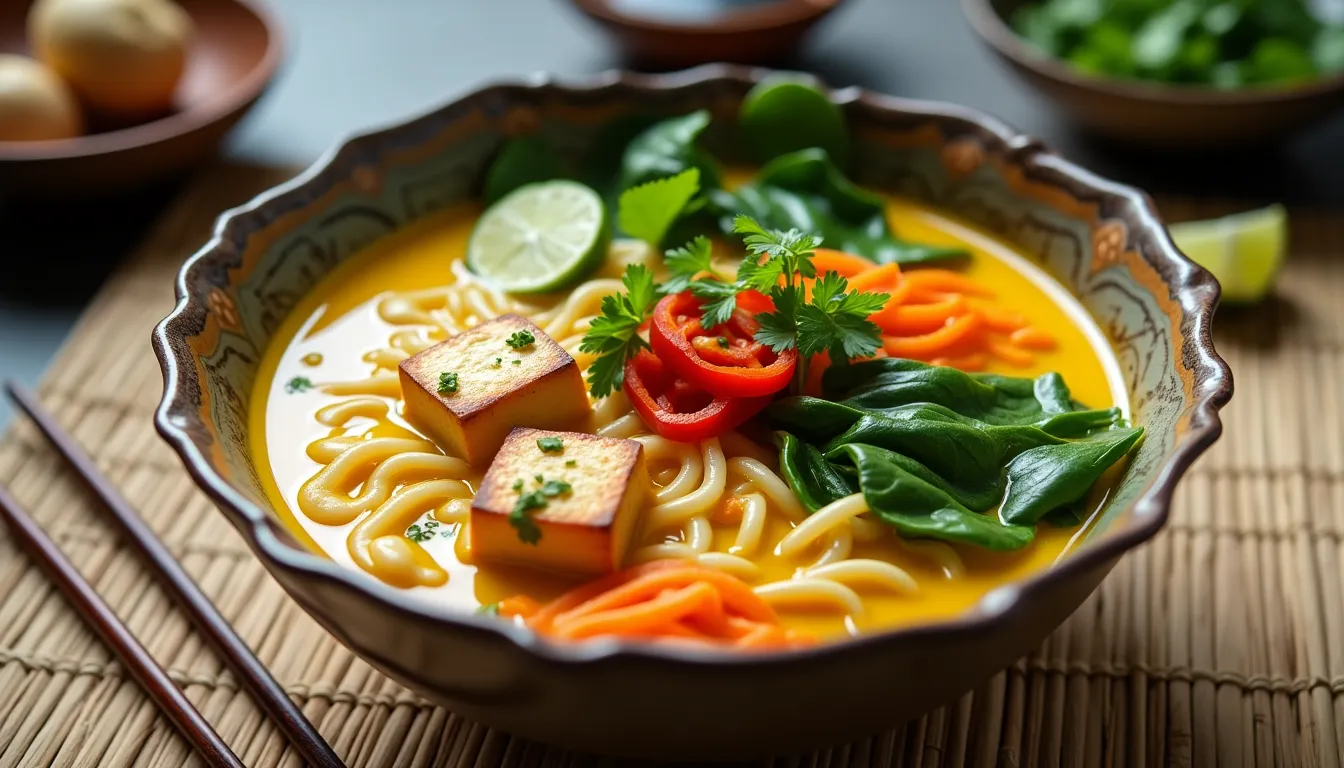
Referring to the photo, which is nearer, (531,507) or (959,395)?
(531,507)

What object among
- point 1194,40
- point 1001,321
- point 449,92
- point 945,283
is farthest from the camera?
point 449,92

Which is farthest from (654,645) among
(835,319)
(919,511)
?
(835,319)

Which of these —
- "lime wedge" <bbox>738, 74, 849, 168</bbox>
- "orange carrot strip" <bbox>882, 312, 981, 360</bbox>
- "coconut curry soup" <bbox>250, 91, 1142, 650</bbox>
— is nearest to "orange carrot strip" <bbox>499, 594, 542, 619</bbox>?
"coconut curry soup" <bbox>250, 91, 1142, 650</bbox>

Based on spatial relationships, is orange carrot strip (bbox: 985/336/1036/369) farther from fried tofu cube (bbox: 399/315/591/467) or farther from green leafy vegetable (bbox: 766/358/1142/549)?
fried tofu cube (bbox: 399/315/591/467)

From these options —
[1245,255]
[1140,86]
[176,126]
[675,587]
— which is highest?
[176,126]

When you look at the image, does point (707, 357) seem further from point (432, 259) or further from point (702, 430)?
point (432, 259)

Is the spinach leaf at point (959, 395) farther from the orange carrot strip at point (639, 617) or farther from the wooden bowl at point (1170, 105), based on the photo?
the wooden bowl at point (1170, 105)

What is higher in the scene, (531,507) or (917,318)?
(531,507)

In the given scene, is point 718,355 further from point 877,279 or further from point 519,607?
point 519,607
